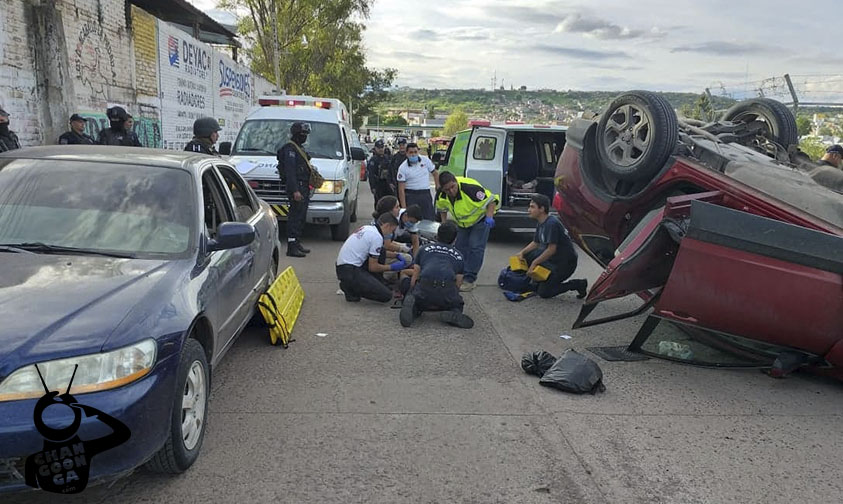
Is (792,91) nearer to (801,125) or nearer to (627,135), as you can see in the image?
(801,125)

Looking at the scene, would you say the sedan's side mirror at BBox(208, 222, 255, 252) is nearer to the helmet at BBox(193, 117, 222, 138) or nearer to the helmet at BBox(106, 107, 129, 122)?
the helmet at BBox(193, 117, 222, 138)

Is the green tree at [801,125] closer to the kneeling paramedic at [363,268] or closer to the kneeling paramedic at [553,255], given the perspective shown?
the kneeling paramedic at [553,255]

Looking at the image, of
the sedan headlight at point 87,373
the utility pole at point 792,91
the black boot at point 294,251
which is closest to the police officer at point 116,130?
the black boot at point 294,251

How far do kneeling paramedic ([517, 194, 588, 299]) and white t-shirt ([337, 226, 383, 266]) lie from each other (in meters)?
1.79

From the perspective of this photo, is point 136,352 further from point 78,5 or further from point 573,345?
point 78,5

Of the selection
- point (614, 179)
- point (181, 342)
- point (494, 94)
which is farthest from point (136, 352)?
point (494, 94)

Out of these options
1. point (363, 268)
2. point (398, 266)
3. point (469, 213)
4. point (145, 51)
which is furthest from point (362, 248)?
point (145, 51)

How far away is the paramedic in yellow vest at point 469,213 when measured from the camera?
758cm

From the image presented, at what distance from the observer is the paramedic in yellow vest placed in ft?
24.9

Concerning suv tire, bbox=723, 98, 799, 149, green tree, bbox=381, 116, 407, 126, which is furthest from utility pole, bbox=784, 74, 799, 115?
green tree, bbox=381, 116, 407, 126

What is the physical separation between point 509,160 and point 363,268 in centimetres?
500

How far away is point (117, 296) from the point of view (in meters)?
2.86

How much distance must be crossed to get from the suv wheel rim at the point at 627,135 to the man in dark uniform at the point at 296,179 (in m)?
4.42

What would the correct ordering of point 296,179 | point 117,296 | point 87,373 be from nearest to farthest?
point 87,373 < point 117,296 < point 296,179
